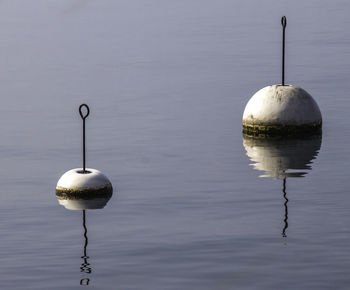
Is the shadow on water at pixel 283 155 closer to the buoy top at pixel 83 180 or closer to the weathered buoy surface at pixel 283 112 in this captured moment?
the weathered buoy surface at pixel 283 112

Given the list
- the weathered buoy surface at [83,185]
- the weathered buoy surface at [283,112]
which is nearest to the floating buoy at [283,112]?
the weathered buoy surface at [283,112]

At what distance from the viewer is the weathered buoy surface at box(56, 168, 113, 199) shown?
23.8 meters

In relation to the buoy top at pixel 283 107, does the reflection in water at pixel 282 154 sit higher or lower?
lower

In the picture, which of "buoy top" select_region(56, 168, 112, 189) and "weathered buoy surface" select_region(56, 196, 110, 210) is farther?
"buoy top" select_region(56, 168, 112, 189)

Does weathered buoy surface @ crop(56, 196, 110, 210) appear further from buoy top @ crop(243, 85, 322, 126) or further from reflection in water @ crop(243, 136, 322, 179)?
buoy top @ crop(243, 85, 322, 126)

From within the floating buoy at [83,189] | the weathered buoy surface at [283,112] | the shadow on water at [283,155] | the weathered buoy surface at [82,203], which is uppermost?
the weathered buoy surface at [283,112]

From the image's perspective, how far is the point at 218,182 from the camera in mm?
25734

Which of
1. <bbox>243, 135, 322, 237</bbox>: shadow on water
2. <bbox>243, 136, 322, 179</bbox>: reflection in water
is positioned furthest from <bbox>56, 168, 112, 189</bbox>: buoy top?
<bbox>243, 136, 322, 179</bbox>: reflection in water

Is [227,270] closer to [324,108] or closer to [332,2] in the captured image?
[324,108]

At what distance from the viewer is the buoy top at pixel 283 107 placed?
3042 centimetres

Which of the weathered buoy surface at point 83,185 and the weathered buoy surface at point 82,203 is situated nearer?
the weathered buoy surface at point 82,203

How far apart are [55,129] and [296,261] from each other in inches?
572

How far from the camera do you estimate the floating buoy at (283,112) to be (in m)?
30.4

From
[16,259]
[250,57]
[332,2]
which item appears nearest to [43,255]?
[16,259]
